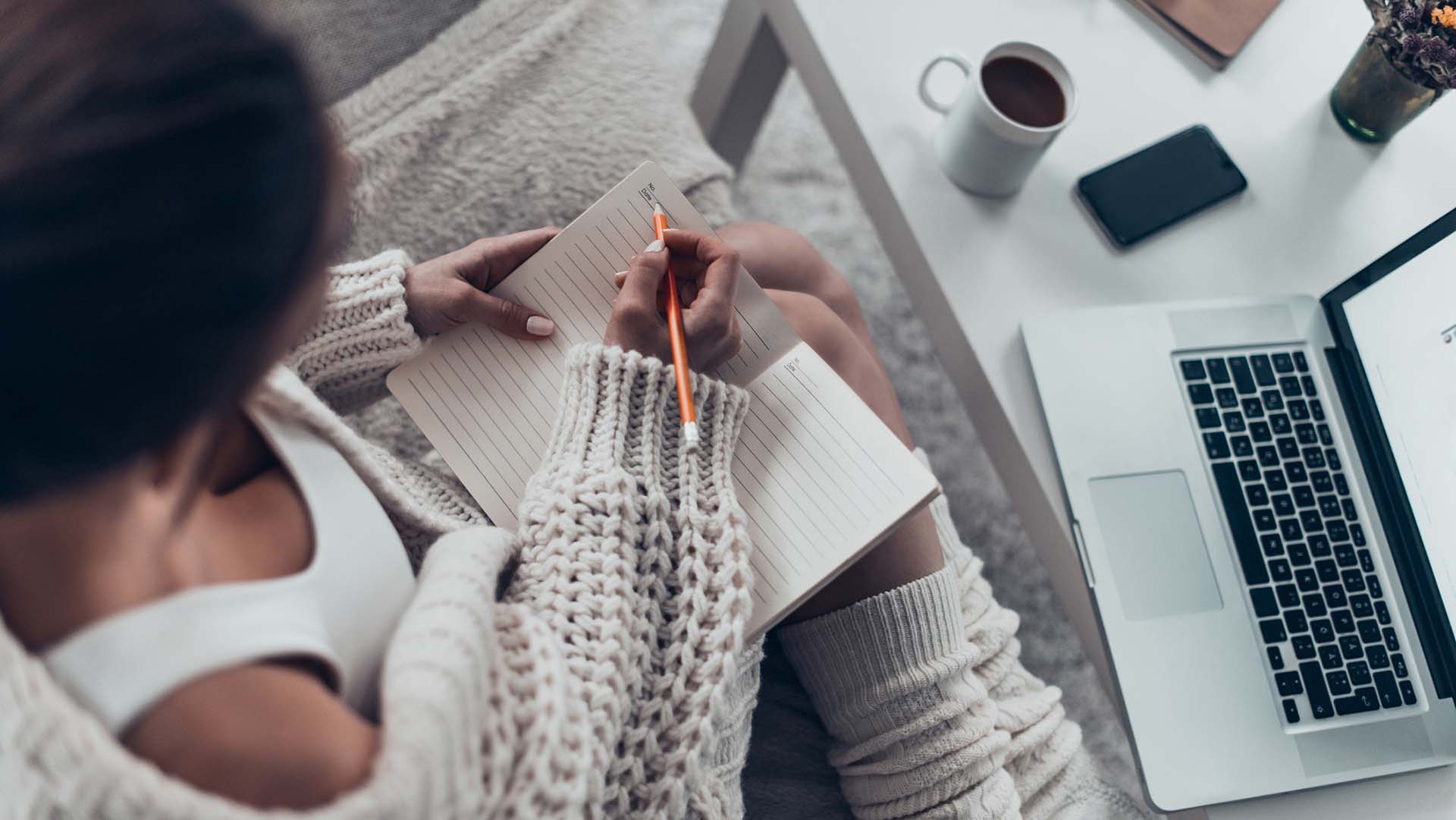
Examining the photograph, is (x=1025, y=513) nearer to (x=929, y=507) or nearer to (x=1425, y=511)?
(x=929, y=507)

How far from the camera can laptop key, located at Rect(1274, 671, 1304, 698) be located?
0.57 m

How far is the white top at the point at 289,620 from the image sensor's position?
332mm

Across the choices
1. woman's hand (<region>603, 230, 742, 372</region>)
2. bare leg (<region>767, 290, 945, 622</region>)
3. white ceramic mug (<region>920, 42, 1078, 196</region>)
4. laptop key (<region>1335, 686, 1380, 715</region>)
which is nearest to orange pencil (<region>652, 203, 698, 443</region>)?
woman's hand (<region>603, 230, 742, 372</region>)

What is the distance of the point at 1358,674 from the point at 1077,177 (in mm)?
389

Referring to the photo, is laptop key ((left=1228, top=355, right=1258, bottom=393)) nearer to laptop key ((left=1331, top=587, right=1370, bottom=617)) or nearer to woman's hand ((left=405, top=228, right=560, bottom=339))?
laptop key ((left=1331, top=587, right=1370, bottom=617))

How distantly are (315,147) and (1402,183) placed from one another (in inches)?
29.7

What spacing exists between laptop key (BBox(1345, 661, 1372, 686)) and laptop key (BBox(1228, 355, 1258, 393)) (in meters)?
0.19

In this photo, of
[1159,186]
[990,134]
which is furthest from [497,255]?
[1159,186]

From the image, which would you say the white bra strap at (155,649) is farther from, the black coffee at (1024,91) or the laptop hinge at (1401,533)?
the laptop hinge at (1401,533)

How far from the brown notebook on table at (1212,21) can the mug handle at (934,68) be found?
17 cm

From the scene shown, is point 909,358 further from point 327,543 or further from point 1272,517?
point 327,543

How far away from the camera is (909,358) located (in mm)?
1134

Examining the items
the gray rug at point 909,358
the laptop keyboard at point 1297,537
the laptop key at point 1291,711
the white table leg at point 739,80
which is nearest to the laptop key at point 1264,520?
the laptop keyboard at point 1297,537

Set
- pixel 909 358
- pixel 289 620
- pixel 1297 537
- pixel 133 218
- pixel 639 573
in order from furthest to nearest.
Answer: pixel 909 358 → pixel 1297 537 → pixel 639 573 → pixel 289 620 → pixel 133 218
